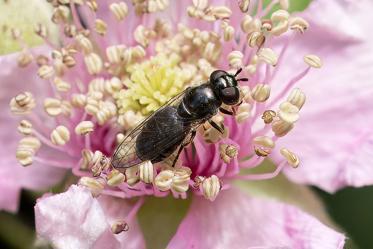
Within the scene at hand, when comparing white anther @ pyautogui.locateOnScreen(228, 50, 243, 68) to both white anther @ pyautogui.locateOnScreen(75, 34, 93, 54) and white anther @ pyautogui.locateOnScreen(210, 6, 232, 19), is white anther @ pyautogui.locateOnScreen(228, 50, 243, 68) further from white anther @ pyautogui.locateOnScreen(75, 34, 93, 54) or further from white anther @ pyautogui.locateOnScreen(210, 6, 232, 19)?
white anther @ pyautogui.locateOnScreen(75, 34, 93, 54)

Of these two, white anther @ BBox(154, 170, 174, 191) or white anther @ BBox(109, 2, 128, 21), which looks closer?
white anther @ BBox(154, 170, 174, 191)

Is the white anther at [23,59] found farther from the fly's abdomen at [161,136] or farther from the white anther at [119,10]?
the fly's abdomen at [161,136]

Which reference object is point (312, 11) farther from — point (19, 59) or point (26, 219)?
point (26, 219)

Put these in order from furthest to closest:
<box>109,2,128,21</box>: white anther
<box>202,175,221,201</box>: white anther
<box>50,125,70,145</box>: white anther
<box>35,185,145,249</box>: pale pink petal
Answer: <box>109,2,128,21</box>: white anther
<box>50,125,70,145</box>: white anther
<box>202,175,221,201</box>: white anther
<box>35,185,145,249</box>: pale pink petal

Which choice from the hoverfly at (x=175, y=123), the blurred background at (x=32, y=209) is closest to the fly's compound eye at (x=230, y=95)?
the hoverfly at (x=175, y=123)

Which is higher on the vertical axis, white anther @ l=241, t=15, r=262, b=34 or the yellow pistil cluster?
white anther @ l=241, t=15, r=262, b=34

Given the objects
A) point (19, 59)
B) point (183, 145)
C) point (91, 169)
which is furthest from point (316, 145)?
point (19, 59)

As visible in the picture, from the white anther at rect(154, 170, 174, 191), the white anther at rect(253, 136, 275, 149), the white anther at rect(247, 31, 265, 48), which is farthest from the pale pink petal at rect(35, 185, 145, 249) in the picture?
the white anther at rect(247, 31, 265, 48)
